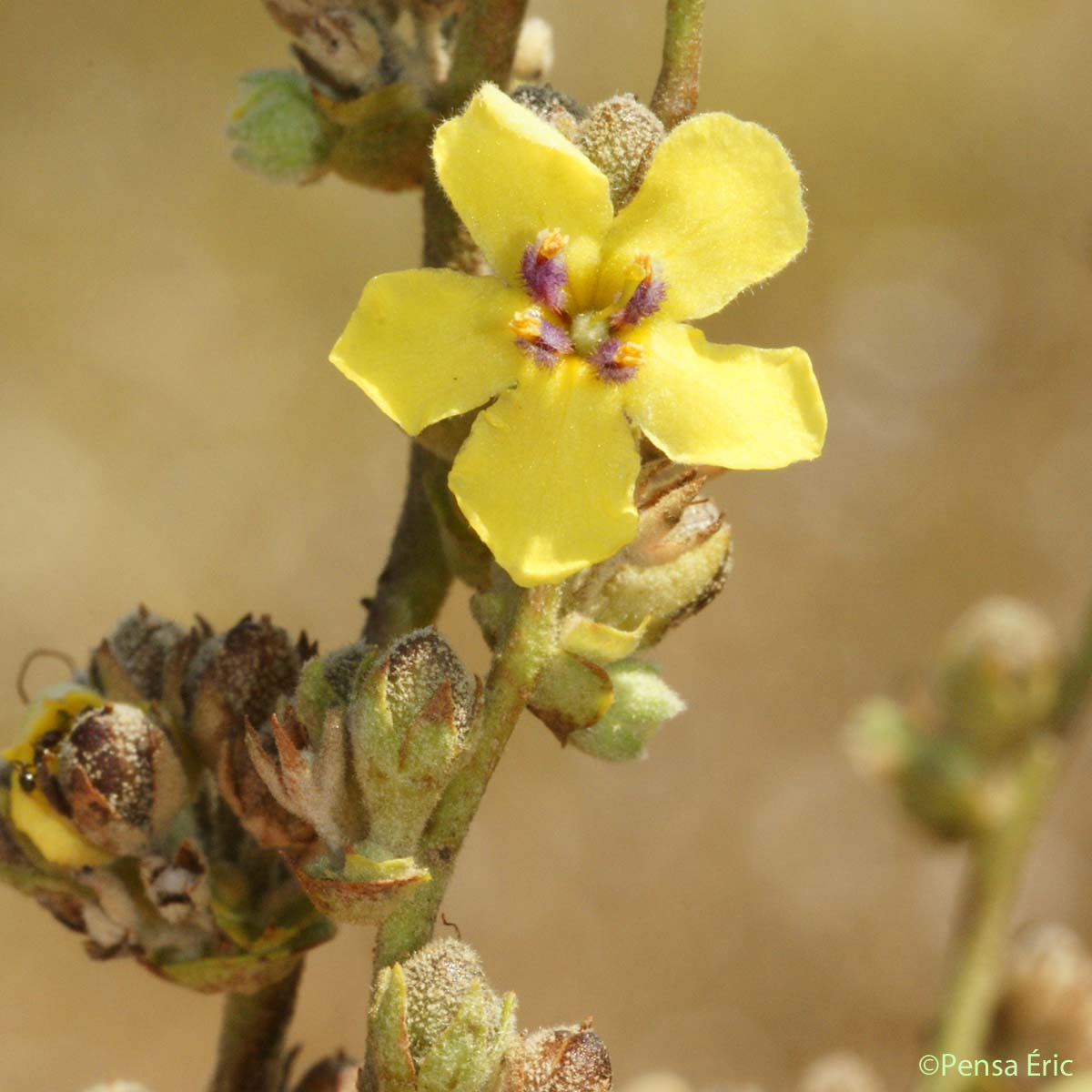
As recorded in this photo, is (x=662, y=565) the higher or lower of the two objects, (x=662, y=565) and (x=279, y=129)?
the lower

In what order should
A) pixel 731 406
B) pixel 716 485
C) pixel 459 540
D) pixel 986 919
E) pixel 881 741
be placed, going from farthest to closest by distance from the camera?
pixel 716 485
pixel 881 741
pixel 986 919
pixel 459 540
pixel 731 406

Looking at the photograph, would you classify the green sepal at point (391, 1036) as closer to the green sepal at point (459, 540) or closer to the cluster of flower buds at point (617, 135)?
the green sepal at point (459, 540)

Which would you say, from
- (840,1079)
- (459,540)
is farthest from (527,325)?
(840,1079)

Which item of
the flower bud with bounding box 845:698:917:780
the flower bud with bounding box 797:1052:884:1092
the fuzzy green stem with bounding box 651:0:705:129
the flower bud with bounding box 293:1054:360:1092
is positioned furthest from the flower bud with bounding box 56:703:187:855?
the flower bud with bounding box 845:698:917:780

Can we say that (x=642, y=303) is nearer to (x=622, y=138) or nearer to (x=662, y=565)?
(x=622, y=138)

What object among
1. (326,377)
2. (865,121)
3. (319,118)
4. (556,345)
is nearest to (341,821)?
(556,345)

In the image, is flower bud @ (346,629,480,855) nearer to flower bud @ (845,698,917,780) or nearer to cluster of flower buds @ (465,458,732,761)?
cluster of flower buds @ (465,458,732,761)
